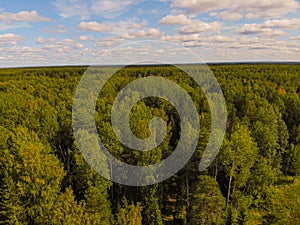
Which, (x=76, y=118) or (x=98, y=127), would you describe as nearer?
(x=98, y=127)

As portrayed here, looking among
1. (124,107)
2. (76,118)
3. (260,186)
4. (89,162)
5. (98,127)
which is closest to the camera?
(89,162)

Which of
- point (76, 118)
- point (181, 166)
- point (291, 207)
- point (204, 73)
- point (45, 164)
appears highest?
point (204, 73)

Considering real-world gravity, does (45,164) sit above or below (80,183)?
above

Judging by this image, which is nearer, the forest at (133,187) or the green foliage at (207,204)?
the forest at (133,187)

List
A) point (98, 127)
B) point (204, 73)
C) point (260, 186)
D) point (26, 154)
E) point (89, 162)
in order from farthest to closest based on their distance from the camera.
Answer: point (204, 73)
point (98, 127)
point (260, 186)
point (89, 162)
point (26, 154)

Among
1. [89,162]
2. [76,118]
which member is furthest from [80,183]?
[76,118]

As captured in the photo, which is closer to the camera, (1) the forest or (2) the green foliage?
(1) the forest

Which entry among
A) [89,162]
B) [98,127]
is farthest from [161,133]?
[89,162]

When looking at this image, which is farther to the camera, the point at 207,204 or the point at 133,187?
the point at 133,187

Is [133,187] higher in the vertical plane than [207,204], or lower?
lower

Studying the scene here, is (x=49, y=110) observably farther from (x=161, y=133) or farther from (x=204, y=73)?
(x=204, y=73)
